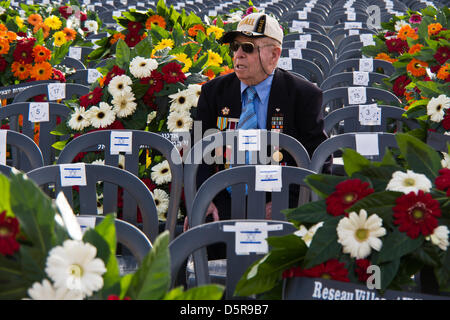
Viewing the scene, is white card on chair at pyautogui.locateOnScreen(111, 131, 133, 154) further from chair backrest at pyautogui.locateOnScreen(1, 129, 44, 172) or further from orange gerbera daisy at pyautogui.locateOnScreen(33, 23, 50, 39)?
orange gerbera daisy at pyautogui.locateOnScreen(33, 23, 50, 39)

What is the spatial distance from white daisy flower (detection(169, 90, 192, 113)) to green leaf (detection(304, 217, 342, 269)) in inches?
92.0

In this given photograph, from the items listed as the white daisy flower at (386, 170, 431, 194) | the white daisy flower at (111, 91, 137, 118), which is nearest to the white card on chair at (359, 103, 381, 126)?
the white daisy flower at (111, 91, 137, 118)

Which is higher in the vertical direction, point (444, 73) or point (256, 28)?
point (256, 28)

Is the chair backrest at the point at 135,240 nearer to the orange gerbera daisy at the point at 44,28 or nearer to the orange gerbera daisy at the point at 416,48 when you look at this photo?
the orange gerbera daisy at the point at 416,48

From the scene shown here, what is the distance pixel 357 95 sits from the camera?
15.5 feet

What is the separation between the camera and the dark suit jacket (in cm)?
335

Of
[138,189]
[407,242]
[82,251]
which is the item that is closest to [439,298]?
[407,242]

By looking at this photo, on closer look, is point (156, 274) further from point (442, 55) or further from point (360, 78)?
point (360, 78)

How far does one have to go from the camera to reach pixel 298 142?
3191 mm

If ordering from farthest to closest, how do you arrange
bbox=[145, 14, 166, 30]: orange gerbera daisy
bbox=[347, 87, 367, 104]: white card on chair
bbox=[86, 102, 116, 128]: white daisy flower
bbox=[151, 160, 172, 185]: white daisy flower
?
bbox=[145, 14, 166, 30]: orange gerbera daisy < bbox=[347, 87, 367, 104]: white card on chair < bbox=[86, 102, 116, 128]: white daisy flower < bbox=[151, 160, 172, 185]: white daisy flower

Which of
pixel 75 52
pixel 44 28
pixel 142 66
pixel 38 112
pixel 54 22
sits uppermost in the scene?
pixel 54 22

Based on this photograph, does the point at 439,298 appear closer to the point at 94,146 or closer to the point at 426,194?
the point at 426,194

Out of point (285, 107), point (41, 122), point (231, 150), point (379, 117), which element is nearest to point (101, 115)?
point (41, 122)

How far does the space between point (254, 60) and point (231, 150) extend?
0.47 m
